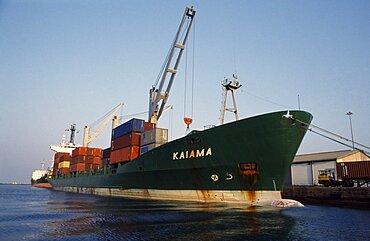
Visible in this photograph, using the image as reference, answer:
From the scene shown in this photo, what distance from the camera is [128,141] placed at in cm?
3189

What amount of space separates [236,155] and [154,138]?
34.8ft

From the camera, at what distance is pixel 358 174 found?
93.9 ft

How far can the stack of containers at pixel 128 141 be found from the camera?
3125 centimetres

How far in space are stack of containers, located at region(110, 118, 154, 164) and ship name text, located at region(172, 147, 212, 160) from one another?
8615mm

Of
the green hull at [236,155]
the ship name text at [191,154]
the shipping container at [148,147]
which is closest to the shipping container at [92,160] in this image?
the shipping container at [148,147]

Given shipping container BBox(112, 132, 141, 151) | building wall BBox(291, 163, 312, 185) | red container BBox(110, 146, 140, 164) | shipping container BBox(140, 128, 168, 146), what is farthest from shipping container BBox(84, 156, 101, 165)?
building wall BBox(291, 163, 312, 185)

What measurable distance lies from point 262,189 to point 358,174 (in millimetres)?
14984

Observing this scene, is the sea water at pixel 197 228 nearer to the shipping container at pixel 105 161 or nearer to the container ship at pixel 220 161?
the container ship at pixel 220 161

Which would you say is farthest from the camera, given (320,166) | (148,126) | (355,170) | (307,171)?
(307,171)

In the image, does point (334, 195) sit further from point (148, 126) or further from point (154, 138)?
point (148, 126)

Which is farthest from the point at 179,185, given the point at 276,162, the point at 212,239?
the point at 212,239

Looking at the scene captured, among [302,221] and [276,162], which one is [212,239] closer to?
[302,221]

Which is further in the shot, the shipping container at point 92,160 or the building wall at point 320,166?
the shipping container at point 92,160

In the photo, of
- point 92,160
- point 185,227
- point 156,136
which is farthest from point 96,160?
point 185,227
